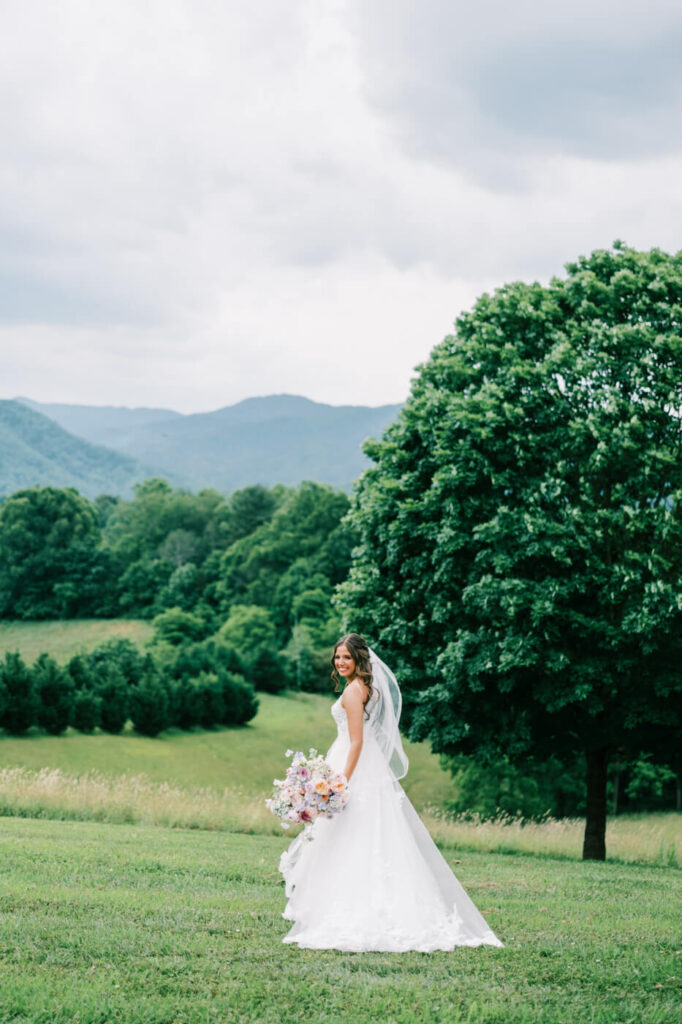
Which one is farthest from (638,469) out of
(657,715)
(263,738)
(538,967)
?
(263,738)

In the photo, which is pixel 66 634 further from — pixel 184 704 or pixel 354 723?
pixel 354 723

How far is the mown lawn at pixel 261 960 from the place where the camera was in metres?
5.89

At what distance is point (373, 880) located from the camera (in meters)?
7.86

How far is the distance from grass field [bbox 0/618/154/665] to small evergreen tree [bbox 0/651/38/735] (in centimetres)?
3142

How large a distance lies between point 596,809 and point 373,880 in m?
12.0

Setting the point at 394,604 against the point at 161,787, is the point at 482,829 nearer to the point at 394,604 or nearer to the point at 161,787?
the point at 394,604

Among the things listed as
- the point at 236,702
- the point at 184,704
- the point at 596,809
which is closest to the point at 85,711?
the point at 184,704

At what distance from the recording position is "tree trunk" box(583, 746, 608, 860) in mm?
18406

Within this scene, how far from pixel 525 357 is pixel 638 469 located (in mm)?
3240

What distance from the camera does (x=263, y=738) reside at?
58.6 m

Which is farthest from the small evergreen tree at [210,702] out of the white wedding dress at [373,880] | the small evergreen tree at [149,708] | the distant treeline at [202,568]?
the white wedding dress at [373,880]

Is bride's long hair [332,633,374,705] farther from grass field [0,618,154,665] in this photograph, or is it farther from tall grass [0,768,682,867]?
grass field [0,618,154,665]

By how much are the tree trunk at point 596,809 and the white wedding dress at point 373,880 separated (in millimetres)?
11312

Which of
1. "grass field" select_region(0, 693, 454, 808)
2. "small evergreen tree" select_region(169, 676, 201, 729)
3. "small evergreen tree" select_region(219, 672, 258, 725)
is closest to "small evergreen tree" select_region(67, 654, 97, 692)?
"grass field" select_region(0, 693, 454, 808)
